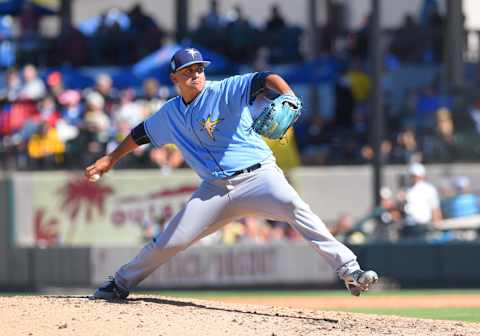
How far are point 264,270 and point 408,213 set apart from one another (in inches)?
79.9

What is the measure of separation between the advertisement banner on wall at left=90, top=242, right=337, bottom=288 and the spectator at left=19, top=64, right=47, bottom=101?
286 centimetres

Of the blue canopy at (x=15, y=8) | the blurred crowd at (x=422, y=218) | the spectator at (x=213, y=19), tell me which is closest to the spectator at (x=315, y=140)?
the blurred crowd at (x=422, y=218)

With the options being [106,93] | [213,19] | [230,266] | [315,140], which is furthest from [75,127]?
[213,19]

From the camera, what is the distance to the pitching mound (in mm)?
7297

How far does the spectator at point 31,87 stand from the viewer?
1702 cm

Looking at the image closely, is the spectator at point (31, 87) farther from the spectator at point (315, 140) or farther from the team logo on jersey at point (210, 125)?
the team logo on jersey at point (210, 125)

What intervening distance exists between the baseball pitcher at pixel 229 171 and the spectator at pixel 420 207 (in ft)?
25.3

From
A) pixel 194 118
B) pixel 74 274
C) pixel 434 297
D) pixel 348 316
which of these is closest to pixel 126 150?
pixel 194 118

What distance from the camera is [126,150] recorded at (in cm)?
819

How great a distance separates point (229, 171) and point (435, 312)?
13.6 feet

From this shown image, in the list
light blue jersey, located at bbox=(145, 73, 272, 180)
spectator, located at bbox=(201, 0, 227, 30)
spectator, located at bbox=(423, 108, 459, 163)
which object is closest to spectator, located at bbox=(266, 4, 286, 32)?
spectator, located at bbox=(201, 0, 227, 30)

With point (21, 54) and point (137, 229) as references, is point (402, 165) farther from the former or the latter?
point (21, 54)

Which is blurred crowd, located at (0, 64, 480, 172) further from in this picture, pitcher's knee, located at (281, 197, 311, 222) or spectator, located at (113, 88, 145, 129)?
pitcher's knee, located at (281, 197, 311, 222)

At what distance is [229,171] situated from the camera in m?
7.68
